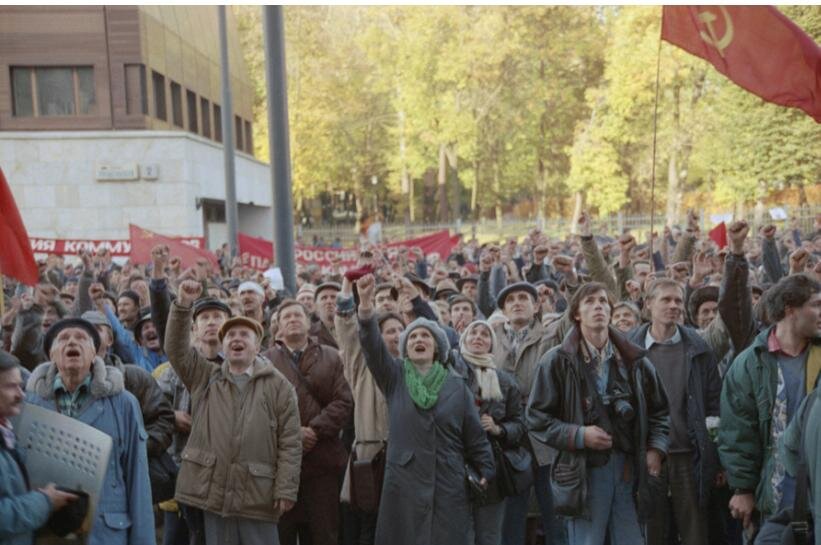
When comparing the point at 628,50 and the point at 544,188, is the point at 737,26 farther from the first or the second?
the point at 544,188

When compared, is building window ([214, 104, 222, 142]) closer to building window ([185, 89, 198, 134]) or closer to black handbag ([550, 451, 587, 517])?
building window ([185, 89, 198, 134])

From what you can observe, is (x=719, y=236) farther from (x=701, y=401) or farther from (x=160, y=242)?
(x=701, y=401)

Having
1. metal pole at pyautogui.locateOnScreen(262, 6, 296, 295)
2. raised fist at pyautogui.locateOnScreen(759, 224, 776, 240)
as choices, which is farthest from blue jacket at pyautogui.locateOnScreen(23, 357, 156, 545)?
metal pole at pyautogui.locateOnScreen(262, 6, 296, 295)

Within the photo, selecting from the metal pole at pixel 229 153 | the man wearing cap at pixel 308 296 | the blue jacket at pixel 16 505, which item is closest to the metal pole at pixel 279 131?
the man wearing cap at pixel 308 296

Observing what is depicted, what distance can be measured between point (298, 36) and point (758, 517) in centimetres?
4679

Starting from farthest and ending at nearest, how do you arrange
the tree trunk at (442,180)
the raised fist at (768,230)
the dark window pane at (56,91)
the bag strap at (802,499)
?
the tree trunk at (442,180)
the dark window pane at (56,91)
the raised fist at (768,230)
the bag strap at (802,499)

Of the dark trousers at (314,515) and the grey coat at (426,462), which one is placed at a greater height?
the grey coat at (426,462)

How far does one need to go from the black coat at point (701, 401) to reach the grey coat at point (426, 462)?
4.25 ft

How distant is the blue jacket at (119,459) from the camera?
14.6 ft

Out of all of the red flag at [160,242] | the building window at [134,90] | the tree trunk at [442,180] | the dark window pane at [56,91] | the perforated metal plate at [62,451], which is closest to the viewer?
the perforated metal plate at [62,451]

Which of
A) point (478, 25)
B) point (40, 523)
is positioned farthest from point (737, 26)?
point (478, 25)

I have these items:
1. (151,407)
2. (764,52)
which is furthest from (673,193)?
(151,407)

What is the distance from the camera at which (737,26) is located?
717 centimetres

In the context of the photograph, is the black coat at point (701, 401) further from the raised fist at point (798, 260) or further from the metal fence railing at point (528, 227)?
the metal fence railing at point (528, 227)
